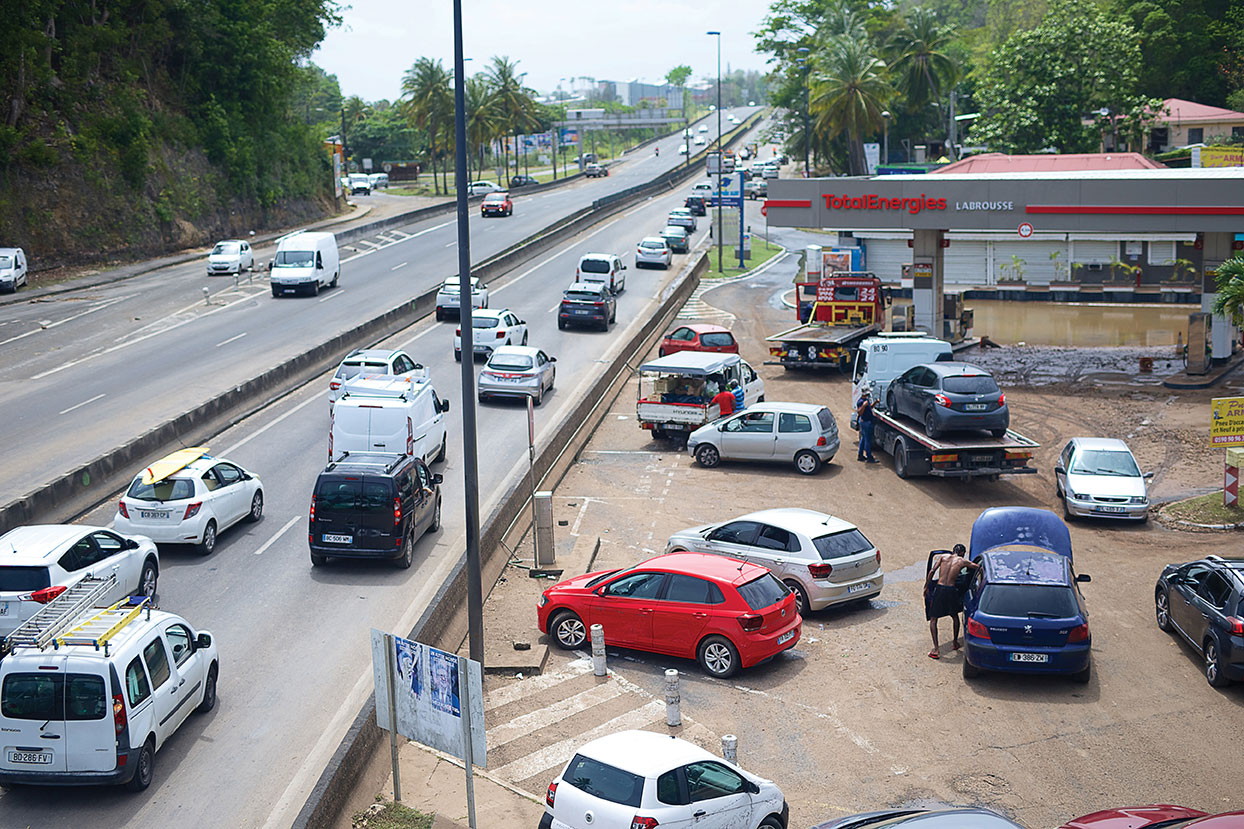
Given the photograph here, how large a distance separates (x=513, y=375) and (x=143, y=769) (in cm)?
2048

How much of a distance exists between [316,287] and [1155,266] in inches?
1639

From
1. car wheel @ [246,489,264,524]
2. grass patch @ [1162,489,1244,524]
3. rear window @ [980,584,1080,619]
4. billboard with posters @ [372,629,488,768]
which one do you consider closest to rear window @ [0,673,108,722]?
billboard with posters @ [372,629,488,768]

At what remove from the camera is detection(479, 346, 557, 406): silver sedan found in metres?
32.2

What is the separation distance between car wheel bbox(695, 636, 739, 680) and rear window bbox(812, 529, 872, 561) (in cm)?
305

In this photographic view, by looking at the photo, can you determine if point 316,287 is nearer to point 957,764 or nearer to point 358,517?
point 358,517

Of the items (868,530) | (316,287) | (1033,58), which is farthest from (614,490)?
(1033,58)

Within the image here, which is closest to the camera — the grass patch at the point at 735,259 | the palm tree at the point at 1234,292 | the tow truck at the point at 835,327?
the palm tree at the point at 1234,292

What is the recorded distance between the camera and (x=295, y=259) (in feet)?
156

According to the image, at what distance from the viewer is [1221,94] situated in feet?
285

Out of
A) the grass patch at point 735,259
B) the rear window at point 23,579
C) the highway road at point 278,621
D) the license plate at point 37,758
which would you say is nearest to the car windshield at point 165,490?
the highway road at point 278,621

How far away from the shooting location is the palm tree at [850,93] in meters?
81.4

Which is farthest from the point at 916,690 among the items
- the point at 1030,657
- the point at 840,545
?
the point at 840,545

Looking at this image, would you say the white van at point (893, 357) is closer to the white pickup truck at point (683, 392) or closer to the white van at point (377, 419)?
the white pickup truck at point (683, 392)

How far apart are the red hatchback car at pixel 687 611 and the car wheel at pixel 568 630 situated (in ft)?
0.05
